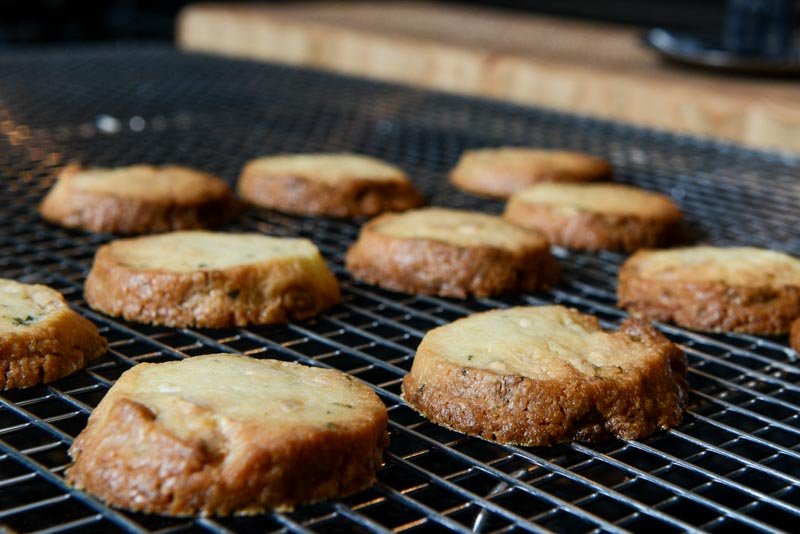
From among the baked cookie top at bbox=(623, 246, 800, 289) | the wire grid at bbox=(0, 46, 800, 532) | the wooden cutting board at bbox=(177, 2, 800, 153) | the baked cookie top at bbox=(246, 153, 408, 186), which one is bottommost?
the wire grid at bbox=(0, 46, 800, 532)

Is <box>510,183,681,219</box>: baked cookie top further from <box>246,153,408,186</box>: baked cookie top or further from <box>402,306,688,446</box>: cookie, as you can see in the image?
<box>402,306,688,446</box>: cookie

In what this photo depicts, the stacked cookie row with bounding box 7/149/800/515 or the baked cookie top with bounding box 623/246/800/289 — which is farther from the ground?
the baked cookie top with bounding box 623/246/800/289

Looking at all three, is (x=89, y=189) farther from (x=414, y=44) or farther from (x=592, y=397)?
(x=414, y=44)

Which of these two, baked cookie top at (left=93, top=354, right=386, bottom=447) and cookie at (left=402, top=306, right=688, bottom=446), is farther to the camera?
cookie at (left=402, top=306, right=688, bottom=446)

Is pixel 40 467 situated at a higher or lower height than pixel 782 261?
lower

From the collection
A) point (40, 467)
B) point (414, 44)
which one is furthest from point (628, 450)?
point (414, 44)

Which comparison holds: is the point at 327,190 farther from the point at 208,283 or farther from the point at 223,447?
the point at 223,447

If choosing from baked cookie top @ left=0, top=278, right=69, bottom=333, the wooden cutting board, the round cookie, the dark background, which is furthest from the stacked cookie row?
the dark background
